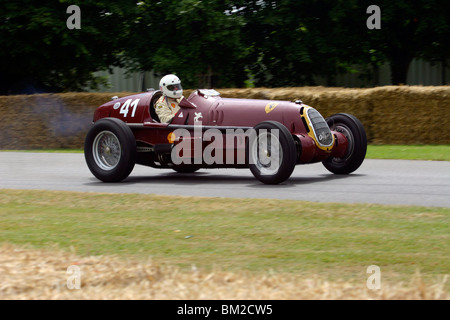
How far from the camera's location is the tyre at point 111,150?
34.3 feet

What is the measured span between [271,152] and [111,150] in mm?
2471

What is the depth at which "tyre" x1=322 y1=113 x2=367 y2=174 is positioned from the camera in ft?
35.3

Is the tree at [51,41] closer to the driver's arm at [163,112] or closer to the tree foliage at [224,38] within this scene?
the tree foliage at [224,38]

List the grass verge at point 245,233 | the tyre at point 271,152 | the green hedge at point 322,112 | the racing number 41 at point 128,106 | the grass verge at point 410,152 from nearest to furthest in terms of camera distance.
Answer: the grass verge at point 245,233 < the tyre at point 271,152 < the racing number 41 at point 128,106 < the grass verge at point 410,152 < the green hedge at point 322,112

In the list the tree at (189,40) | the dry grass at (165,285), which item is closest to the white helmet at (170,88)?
the dry grass at (165,285)

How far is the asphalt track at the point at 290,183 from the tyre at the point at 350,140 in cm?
18

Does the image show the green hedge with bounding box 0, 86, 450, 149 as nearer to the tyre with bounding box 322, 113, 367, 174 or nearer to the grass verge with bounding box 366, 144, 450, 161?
the grass verge with bounding box 366, 144, 450, 161

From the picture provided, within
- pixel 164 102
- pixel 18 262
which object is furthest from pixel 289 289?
pixel 164 102

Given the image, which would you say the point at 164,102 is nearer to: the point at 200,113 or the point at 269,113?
the point at 200,113

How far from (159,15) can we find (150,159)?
43.7 feet

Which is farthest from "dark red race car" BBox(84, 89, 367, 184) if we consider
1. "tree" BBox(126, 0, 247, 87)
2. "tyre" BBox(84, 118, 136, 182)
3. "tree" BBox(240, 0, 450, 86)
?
"tree" BBox(240, 0, 450, 86)

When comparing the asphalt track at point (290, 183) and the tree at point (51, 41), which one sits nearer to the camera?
the asphalt track at point (290, 183)

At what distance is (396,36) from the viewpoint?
23.4 m

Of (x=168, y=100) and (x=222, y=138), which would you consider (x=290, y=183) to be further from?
(x=168, y=100)
